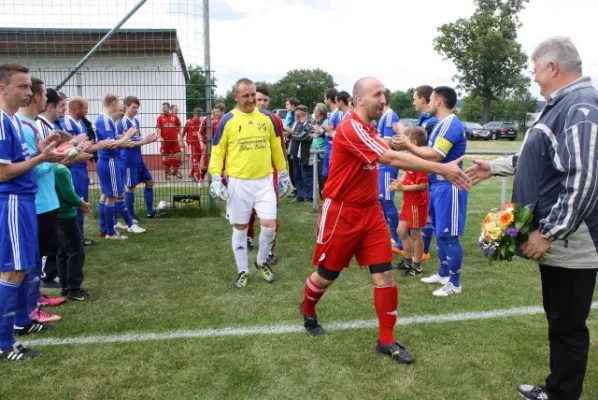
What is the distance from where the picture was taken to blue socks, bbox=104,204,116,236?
8359 mm

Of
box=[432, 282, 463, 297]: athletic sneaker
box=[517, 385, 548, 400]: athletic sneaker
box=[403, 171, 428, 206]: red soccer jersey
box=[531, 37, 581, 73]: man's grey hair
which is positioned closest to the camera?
box=[531, 37, 581, 73]: man's grey hair

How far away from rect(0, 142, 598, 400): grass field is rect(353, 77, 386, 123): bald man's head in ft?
6.43

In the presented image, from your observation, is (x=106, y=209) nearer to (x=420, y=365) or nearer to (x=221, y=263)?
(x=221, y=263)

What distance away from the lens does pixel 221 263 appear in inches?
271

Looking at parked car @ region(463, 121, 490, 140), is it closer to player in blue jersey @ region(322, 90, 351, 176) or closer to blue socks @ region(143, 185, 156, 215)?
player in blue jersey @ region(322, 90, 351, 176)

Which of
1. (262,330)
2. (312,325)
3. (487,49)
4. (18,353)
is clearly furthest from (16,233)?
(487,49)

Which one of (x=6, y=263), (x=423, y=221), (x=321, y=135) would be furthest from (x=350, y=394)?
(x=321, y=135)

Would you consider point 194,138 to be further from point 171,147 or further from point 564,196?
point 564,196

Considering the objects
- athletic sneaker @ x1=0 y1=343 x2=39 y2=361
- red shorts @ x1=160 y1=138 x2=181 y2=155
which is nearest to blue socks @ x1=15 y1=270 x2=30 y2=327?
athletic sneaker @ x1=0 y1=343 x2=39 y2=361

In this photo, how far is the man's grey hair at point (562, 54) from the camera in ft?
9.64

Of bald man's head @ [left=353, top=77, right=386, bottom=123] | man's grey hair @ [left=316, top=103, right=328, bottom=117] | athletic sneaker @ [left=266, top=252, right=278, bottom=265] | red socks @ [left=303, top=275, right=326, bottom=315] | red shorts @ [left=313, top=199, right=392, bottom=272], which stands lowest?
athletic sneaker @ [left=266, top=252, right=278, bottom=265]

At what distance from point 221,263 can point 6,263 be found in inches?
129

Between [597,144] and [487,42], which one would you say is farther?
[487,42]

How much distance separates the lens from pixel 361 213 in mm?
4109
